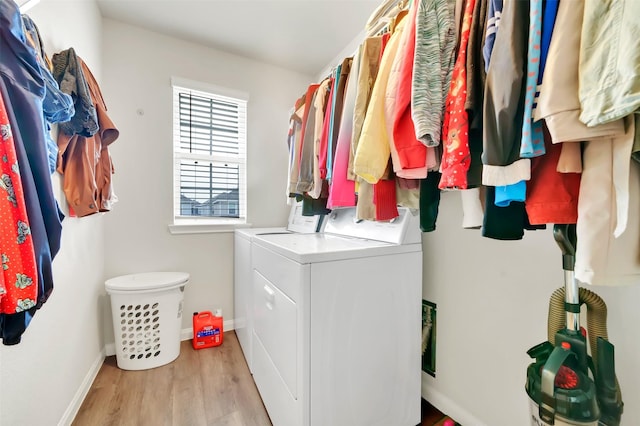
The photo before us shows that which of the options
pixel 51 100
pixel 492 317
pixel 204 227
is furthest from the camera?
pixel 204 227

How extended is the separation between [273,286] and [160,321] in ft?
3.68

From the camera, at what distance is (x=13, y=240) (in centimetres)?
54

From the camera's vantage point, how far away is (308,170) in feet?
4.92

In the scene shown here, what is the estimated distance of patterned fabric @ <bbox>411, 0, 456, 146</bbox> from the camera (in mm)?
709

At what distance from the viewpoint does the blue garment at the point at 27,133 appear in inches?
23.0

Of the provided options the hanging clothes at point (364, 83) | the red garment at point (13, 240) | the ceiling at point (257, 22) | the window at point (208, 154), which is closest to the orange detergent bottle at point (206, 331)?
the window at point (208, 154)

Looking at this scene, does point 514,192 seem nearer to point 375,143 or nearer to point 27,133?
point 375,143

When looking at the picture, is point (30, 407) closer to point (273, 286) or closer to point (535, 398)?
point (273, 286)

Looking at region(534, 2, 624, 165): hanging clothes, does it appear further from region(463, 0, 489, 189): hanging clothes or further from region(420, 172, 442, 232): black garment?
region(420, 172, 442, 232): black garment

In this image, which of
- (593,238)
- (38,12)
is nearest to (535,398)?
(593,238)

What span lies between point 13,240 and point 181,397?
142 cm

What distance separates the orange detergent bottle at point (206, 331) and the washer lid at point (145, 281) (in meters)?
0.43

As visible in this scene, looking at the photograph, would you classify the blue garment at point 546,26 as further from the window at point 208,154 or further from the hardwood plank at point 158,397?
the window at point 208,154

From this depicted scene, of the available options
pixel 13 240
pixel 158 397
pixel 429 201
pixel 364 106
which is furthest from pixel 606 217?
pixel 158 397
